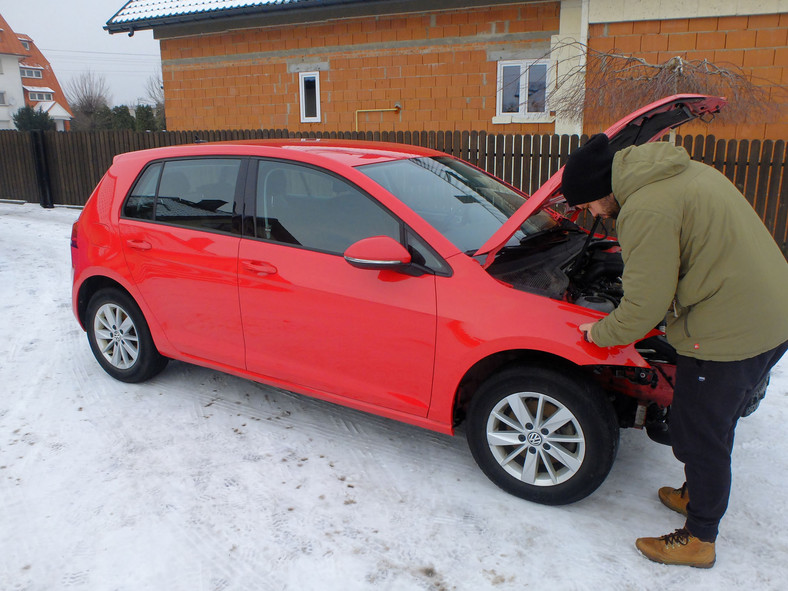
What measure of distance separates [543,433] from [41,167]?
547 inches

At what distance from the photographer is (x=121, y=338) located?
4.32 meters

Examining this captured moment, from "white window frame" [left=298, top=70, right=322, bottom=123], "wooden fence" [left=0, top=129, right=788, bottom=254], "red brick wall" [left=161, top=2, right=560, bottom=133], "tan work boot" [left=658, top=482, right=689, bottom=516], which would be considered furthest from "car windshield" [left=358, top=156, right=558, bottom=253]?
"white window frame" [left=298, top=70, right=322, bottom=123]

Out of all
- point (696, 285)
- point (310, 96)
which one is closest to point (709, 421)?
point (696, 285)

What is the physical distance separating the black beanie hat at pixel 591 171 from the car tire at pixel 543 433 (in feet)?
2.71

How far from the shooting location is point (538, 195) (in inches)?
114

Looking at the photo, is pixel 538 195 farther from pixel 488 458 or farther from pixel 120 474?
pixel 120 474

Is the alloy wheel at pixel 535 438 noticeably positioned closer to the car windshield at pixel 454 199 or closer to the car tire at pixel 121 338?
the car windshield at pixel 454 199

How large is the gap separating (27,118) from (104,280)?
144 feet

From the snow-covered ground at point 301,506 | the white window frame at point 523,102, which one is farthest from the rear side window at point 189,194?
the white window frame at point 523,102

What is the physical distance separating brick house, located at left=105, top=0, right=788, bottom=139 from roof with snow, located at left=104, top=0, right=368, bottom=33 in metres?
0.04

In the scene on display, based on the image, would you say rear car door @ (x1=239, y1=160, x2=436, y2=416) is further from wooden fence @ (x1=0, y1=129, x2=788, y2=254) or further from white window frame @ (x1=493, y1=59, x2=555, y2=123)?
white window frame @ (x1=493, y1=59, x2=555, y2=123)

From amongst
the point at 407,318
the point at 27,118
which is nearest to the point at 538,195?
the point at 407,318

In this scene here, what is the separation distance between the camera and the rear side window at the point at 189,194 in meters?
3.73

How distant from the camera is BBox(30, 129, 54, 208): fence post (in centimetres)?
1360
